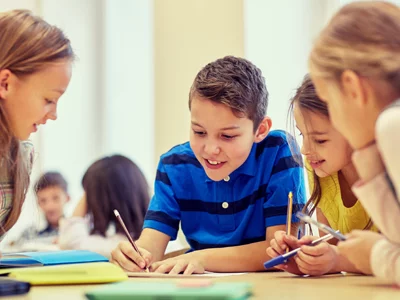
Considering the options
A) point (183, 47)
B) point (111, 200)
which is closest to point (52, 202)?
point (111, 200)

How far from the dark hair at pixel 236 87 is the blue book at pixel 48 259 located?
0.47m

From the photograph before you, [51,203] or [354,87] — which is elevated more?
[354,87]

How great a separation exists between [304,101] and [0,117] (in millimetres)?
676

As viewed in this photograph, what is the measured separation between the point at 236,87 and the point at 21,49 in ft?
1.69

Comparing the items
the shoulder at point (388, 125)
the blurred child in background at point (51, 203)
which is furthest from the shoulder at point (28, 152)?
the blurred child in background at point (51, 203)

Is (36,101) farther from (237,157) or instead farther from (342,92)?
(342,92)

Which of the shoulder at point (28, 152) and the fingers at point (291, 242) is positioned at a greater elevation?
the shoulder at point (28, 152)

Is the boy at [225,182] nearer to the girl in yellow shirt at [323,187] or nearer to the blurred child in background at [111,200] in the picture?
the girl in yellow shirt at [323,187]

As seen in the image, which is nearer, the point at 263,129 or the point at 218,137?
the point at 218,137

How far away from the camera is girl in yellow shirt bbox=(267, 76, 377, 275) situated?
4.42 ft

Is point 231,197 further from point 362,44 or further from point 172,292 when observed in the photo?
point 172,292

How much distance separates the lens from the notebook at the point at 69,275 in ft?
3.95

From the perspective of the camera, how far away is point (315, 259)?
132 cm

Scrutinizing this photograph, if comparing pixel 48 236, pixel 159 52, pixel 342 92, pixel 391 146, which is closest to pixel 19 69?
pixel 342 92
